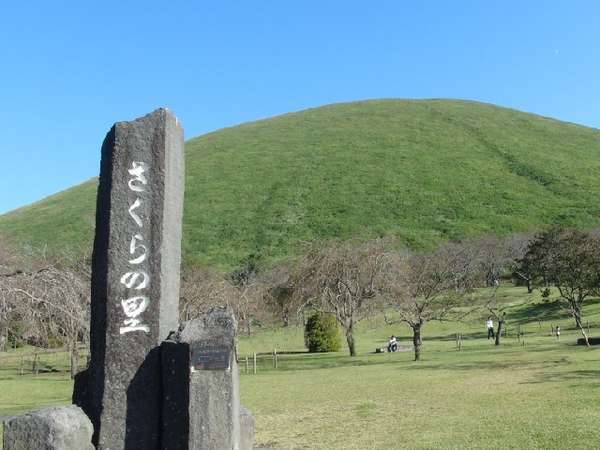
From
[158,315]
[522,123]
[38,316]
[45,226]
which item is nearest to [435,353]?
[38,316]

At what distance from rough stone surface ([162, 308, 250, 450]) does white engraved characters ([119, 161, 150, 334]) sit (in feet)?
1.99

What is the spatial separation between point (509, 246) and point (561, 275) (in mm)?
25343

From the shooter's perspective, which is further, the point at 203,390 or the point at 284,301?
the point at 284,301

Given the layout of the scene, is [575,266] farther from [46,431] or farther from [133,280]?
[46,431]

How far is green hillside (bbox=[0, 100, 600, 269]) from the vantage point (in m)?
67.3

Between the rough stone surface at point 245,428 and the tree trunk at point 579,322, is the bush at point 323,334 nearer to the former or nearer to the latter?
the tree trunk at point 579,322

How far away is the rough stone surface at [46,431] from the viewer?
6289mm

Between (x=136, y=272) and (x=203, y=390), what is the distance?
5.10 feet

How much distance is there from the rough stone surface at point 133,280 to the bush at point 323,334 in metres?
26.7

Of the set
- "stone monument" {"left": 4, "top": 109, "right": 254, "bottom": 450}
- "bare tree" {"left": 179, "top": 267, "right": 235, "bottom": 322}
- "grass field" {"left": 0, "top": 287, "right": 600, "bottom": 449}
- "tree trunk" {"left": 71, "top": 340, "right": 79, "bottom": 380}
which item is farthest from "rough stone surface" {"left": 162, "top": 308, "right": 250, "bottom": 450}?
"bare tree" {"left": 179, "top": 267, "right": 235, "bottom": 322}

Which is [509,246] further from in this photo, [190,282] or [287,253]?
[190,282]

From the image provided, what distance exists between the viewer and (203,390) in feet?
21.1

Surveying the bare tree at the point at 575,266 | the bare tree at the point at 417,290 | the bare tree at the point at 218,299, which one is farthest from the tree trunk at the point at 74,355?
the bare tree at the point at 575,266

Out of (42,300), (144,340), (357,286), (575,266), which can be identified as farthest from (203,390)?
(575,266)
